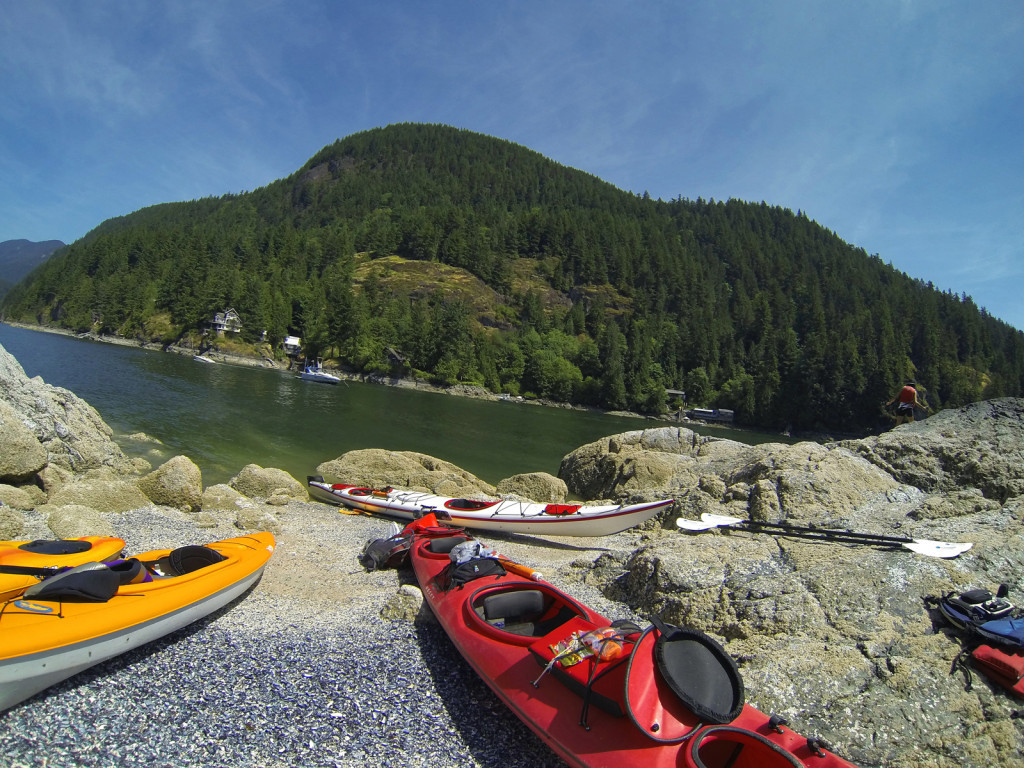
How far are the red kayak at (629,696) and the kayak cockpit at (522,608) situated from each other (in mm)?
60

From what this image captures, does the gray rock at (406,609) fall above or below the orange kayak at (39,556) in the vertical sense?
below

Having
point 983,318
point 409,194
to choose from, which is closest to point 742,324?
point 983,318

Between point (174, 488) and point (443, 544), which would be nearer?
point (443, 544)

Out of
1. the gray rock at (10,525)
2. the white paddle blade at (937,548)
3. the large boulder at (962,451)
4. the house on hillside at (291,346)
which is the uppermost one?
the house on hillside at (291,346)

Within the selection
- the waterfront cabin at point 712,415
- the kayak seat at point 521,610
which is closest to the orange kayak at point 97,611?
the kayak seat at point 521,610

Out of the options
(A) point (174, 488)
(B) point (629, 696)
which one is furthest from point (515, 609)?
(A) point (174, 488)

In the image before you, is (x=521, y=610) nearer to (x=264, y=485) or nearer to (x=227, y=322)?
(x=264, y=485)

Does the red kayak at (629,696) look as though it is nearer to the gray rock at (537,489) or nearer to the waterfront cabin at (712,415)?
the gray rock at (537,489)

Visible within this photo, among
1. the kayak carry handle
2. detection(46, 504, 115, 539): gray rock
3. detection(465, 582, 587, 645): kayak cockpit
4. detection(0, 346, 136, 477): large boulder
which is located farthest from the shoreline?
the kayak carry handle

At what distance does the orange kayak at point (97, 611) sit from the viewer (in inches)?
171

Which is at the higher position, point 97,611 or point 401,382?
point 401,382

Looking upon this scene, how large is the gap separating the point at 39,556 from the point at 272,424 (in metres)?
23.6

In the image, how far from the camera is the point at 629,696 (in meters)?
3.79

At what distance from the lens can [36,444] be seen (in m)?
10.8
